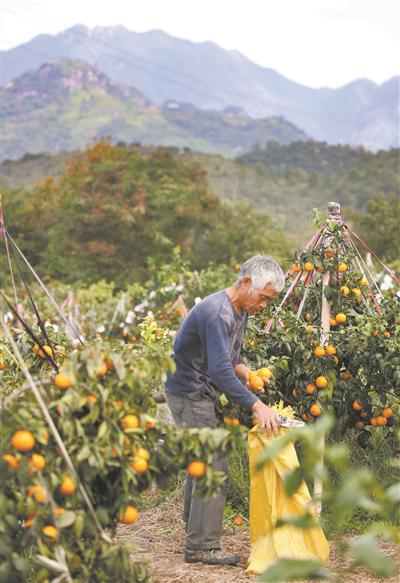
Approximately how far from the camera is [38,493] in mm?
2166

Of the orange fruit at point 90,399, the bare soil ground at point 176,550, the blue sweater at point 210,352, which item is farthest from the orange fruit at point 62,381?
the blue sweater at point 210,352

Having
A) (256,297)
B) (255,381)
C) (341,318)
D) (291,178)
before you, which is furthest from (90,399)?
(291,178)

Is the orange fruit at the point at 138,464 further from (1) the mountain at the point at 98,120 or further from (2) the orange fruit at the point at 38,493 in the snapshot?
(1) the mountain at the point at 98,120

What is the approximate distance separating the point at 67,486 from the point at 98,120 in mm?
101459

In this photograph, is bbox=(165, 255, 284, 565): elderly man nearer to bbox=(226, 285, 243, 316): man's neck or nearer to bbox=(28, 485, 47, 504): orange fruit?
bbox=(226, 285, 243, 316): man's neck

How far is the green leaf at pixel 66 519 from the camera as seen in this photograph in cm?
219

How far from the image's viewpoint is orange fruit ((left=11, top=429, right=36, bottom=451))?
2.18 m

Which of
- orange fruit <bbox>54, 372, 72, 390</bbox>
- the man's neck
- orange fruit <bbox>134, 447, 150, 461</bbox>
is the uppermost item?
the man's neck

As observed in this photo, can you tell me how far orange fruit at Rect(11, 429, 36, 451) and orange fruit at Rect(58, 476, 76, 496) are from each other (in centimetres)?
14

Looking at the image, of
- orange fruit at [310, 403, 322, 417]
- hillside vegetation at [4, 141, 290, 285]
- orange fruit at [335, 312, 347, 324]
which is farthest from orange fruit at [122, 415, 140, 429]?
hillside vegetation at [4, 141, 290, 285]

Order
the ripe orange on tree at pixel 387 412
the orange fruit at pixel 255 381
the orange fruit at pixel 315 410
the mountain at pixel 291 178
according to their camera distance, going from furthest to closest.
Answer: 1. the mountain at pixel 291 178
2. the ripe orange on tree at pixel 387 412
3. the orange fruit at pixel 315 410
4. the orange fruit at pixel 255 381

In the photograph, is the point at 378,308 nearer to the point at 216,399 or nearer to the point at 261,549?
the point at 216,399

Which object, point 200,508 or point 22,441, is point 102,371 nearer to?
point 22,441

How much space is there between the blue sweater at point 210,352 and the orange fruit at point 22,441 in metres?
1.12
